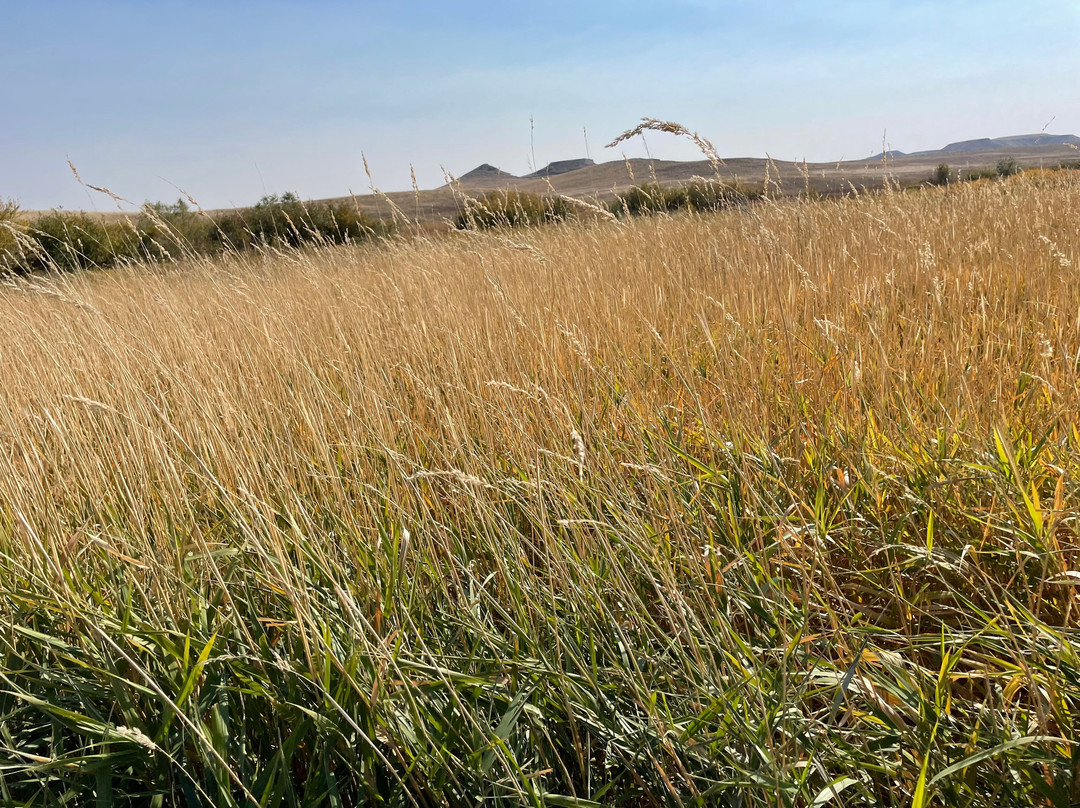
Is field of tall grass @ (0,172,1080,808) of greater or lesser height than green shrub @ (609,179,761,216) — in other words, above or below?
below

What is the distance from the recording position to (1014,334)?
236 centimetres

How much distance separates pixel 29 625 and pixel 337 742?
0.91 m

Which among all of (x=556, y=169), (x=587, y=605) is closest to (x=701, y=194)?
(x=587, y=605)

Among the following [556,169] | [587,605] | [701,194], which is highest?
[556,169]

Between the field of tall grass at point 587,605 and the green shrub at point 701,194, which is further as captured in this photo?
the green shrub at point 701,194

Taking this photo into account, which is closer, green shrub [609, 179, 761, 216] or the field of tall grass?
the field of tall grass

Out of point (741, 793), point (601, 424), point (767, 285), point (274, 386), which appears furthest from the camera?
point (767, 285)

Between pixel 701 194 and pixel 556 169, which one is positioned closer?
pixel 701 194

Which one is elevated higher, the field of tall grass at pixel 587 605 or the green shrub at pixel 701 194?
the green shrub at pixel 701 194

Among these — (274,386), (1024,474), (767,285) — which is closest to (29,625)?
(274,386)

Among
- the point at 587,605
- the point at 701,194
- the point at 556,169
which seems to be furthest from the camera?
the point at 556,169

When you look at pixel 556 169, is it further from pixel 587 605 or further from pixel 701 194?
pixel 587 605

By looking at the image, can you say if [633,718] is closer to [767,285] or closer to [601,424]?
[601,424]

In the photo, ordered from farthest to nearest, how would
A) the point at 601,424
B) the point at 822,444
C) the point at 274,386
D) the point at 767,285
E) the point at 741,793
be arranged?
the point at 767,285 < the point at 274,386 < the point at 601,424 < the point at 822,444 < the point at 741,793
